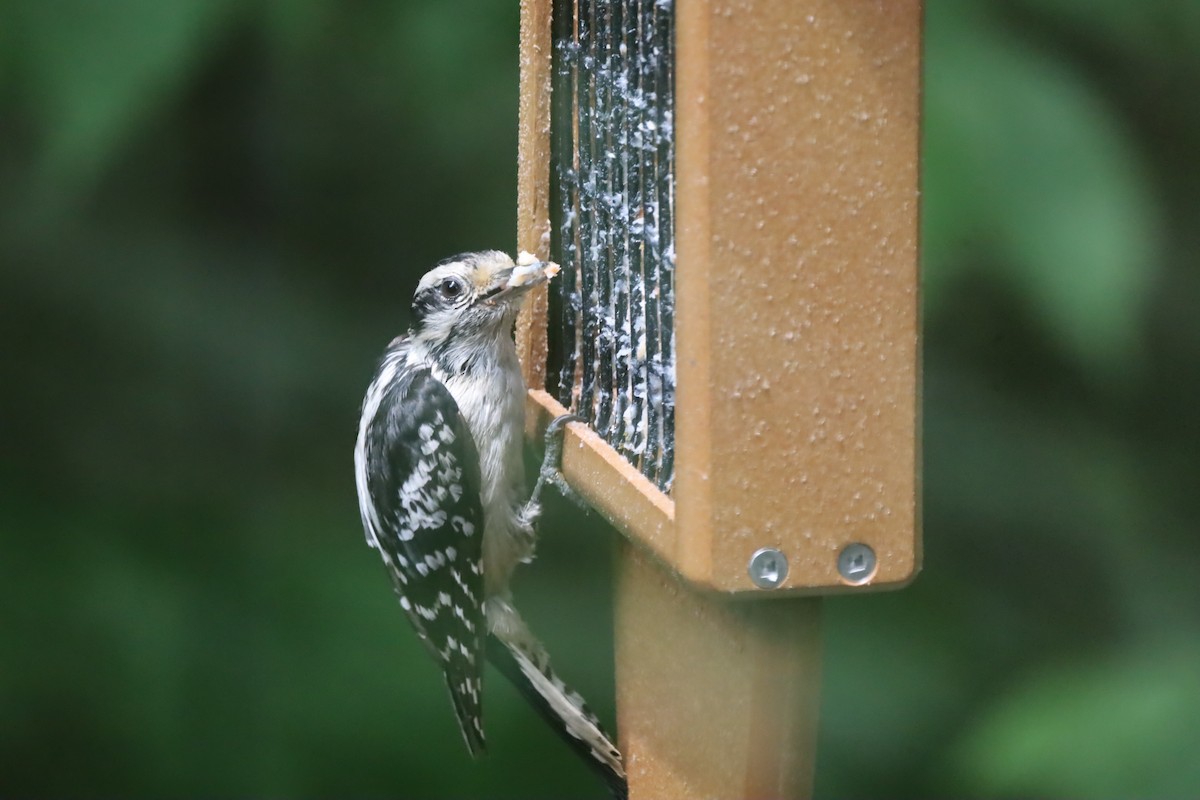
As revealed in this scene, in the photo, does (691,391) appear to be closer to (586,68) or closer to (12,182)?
(586,68)

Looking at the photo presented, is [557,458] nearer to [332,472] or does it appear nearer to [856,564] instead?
[856,564]

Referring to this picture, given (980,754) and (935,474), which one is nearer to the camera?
(980,754)

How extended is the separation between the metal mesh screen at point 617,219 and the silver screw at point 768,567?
0.19 meters

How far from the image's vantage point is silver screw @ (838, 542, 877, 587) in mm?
1146

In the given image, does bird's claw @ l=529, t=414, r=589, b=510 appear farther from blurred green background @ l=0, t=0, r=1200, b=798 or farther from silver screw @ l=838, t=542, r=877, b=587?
blurred green background @ l=0, t=0, r=1200, b=798

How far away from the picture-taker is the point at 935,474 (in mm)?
2797

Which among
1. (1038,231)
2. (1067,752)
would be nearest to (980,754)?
(1067,752)

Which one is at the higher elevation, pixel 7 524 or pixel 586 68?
pixel 586 68

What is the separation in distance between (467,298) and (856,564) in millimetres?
1002

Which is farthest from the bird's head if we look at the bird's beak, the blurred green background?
the blurred green background

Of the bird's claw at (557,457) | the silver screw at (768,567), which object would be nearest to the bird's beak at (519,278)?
the bird's claw at (557,457)

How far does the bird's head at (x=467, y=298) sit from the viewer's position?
1976 mm

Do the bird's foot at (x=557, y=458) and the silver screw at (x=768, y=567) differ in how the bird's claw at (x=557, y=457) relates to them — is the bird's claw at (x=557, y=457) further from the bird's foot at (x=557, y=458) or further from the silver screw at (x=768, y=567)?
the silver screw at (x=768, y=567)

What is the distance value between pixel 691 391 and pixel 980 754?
1.05 metres
